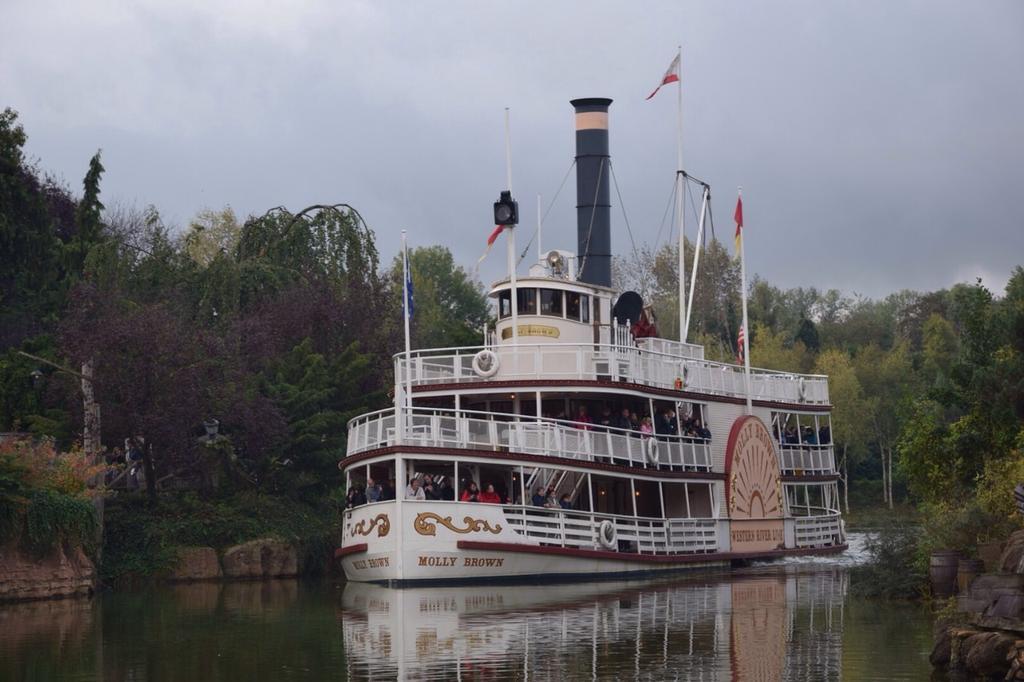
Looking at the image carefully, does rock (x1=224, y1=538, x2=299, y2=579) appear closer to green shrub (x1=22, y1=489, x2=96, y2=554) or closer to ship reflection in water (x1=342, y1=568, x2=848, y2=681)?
green shrub (x1=22, y1=489, x2=96, y2=554)

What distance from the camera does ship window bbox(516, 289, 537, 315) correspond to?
3647 centimetres

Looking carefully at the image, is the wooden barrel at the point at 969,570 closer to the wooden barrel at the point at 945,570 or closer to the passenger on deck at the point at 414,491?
the wooden barrel at the point at 945,570

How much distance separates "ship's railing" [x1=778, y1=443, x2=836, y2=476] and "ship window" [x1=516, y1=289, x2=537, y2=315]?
789cm

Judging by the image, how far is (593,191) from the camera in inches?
1679

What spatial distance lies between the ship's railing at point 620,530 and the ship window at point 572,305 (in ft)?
16.2

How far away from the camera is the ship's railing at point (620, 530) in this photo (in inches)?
1249

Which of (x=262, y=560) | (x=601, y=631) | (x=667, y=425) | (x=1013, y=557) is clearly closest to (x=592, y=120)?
(x=667, y=425)

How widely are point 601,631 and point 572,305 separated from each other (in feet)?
48.1

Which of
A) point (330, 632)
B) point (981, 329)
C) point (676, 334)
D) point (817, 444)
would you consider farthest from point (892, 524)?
point (676, 334)

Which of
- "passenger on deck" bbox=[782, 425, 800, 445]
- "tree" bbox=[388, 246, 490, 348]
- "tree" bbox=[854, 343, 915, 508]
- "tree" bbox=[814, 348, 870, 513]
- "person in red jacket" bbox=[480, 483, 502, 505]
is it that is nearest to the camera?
"person in red jacket" bbox=[480, 483, 502, 505]

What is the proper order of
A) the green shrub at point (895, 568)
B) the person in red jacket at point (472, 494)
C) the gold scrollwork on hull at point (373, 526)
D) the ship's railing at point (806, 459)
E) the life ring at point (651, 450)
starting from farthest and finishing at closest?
the ship's railing at point (806, 459) < the life ring at point (651, 450) < the person in red jacket at point (472, 494) < the gold scrollwork on hull at point (373, 526) < the green shrub at point (895, 568)

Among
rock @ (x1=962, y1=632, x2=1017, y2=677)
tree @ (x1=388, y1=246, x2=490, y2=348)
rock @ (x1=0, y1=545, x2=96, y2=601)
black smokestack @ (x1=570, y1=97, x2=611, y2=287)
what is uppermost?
tree @ (x1=388, y1=246, x2=490, y2=348)

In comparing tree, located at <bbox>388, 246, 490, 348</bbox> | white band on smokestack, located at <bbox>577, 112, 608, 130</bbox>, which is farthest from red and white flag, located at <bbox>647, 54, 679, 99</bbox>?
tree, located at <bbox>388, 246, 490, 348</bbox>

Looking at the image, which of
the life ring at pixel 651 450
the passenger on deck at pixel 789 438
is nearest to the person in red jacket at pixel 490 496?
the life ring at pixel 651 450
